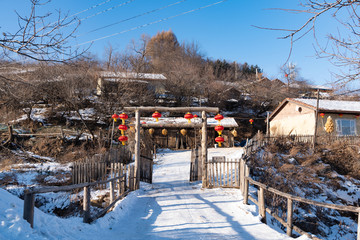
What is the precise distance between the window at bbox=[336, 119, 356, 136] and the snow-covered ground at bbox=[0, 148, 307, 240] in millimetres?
Result: 18362

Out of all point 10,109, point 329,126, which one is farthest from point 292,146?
point 10,109

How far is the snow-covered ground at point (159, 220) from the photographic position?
11.7 feet

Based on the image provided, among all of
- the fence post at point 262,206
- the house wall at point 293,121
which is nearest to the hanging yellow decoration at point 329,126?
the house wall at point 293,121

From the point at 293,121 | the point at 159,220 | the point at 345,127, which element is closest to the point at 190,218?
the point at 159,220

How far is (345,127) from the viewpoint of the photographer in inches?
916

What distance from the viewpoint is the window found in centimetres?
2308

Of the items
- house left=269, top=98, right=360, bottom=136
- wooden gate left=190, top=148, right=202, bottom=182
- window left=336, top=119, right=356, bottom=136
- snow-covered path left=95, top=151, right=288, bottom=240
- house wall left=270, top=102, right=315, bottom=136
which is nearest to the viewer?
snow-covered path left=95, top=151, right=288, bottom=240

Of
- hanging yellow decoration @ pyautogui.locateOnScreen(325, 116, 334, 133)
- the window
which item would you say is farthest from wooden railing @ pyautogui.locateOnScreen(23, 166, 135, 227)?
the window

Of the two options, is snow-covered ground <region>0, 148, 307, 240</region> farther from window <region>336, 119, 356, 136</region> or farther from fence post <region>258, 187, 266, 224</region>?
window <region>336, 119, 356, 136</region>

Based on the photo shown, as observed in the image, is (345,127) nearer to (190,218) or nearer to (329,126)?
(329,126)

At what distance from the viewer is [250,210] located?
24.2ft

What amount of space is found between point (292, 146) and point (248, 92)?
74.6 feet

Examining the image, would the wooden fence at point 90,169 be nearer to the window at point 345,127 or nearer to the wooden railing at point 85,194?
the wooden railing at point 85,194

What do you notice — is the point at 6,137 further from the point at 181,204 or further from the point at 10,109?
the point at 181,204
